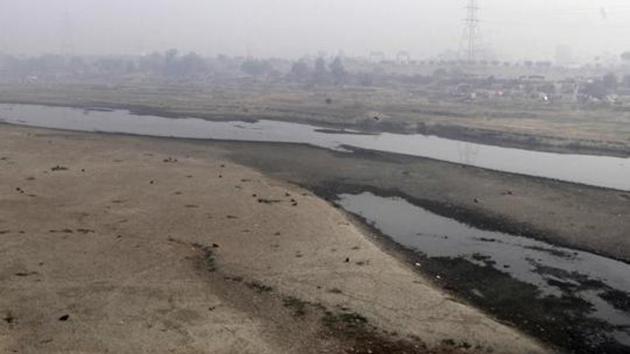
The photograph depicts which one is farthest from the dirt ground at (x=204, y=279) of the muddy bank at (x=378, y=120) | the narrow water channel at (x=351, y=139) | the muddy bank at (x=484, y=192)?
the muddy bank at (x=378, y=120)

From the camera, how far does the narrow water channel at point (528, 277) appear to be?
15.8 metres

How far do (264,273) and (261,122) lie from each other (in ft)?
146

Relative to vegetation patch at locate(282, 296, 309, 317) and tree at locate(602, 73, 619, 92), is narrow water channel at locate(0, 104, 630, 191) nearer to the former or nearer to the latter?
vegetation patch at locate(282, 296, 309, 317)

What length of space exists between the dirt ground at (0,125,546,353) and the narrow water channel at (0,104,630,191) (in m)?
17.1

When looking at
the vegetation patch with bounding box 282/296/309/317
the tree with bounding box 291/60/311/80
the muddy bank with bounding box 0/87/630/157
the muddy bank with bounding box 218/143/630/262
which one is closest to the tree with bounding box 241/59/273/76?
the tree with bounding box 291/60/311/80

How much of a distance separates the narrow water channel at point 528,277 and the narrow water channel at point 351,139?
13.5 meters

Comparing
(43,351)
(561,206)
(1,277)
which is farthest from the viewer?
(561,206)

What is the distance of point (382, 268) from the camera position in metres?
18.8

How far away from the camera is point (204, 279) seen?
1759cm

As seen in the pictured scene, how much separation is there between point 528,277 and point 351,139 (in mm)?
32417

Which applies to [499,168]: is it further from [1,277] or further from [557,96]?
[557,96]

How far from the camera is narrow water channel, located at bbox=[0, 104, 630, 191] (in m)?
38.3

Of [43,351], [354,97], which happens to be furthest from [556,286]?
[354,97]

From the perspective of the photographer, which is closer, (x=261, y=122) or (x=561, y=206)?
(x=561, y=206)
